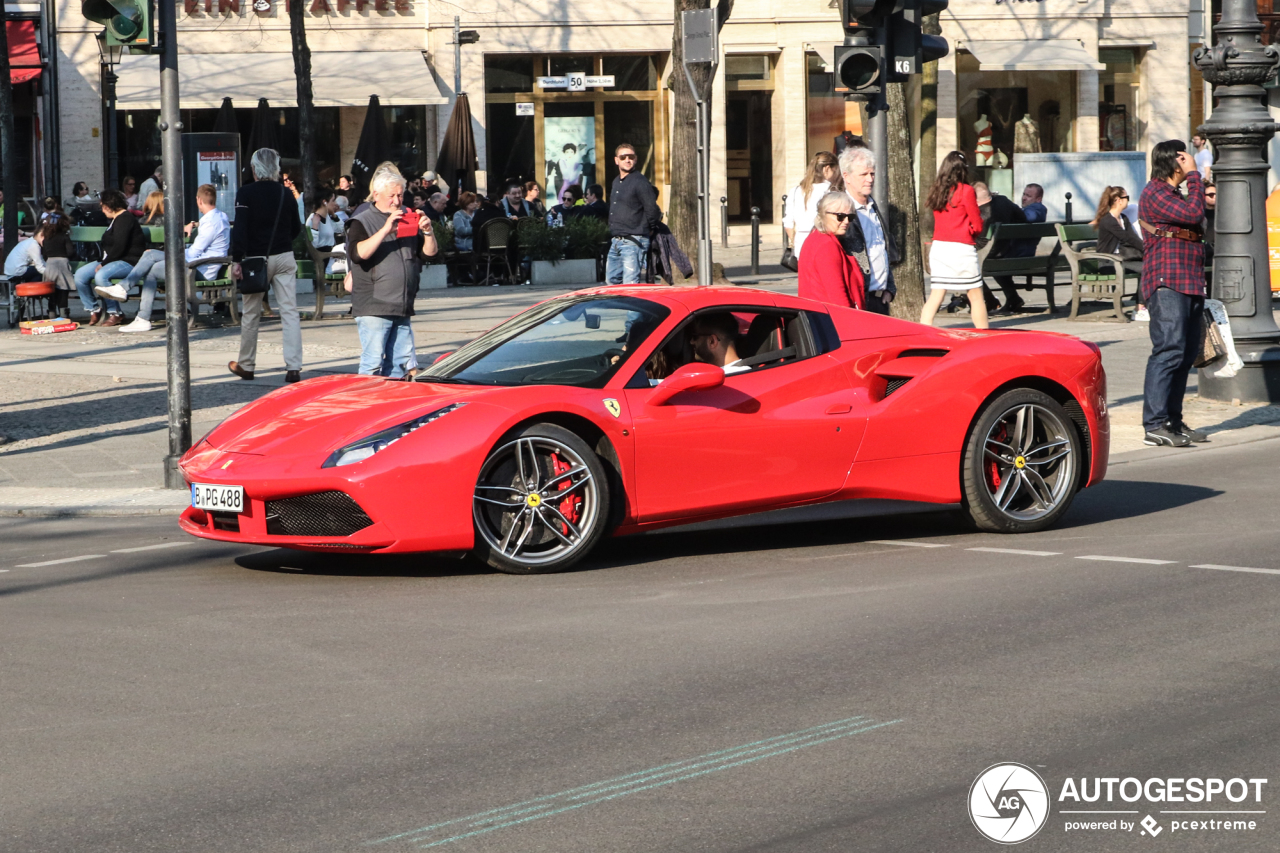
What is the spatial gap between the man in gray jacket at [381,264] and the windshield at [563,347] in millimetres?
3243

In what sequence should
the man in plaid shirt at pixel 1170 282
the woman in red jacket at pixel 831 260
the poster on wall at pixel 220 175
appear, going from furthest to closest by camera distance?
the poster on wall at pixel 220 175 < the man in plaid shirt at pixel 1170 282 < the woman in red jacket at pixel 831 260

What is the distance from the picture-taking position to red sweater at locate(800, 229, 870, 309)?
10.7m

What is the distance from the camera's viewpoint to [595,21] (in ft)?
127

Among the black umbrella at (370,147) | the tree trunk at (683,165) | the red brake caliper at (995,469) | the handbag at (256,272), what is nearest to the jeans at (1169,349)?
the red brake caliper at (995,469)

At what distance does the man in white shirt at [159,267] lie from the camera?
19.1 metres

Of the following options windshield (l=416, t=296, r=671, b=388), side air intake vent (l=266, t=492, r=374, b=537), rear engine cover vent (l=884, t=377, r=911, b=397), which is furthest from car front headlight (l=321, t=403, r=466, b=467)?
rear engine cover vent (l=884, t=377, r=911, b=397)

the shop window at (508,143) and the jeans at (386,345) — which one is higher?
the shop window at (508,143)

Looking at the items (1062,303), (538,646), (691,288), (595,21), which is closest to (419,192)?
(595,21)

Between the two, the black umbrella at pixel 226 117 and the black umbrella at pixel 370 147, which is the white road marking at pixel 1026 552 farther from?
the black umbrella at pixel 226 117

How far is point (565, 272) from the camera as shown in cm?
2631

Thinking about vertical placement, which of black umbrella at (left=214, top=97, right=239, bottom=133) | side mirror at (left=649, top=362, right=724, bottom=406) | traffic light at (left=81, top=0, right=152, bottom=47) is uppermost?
black umbrella at (left=214, top=97, right=239, bottom=133)

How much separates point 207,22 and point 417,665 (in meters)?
33.6

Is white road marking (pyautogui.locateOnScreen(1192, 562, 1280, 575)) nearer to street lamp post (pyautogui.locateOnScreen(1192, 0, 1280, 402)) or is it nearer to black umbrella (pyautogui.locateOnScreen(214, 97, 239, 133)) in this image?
street lamp post (pyautogui.locateOnScreen(1192, 0, 1280, 402))

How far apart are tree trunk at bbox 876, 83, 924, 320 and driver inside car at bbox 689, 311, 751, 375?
9.48 metres
